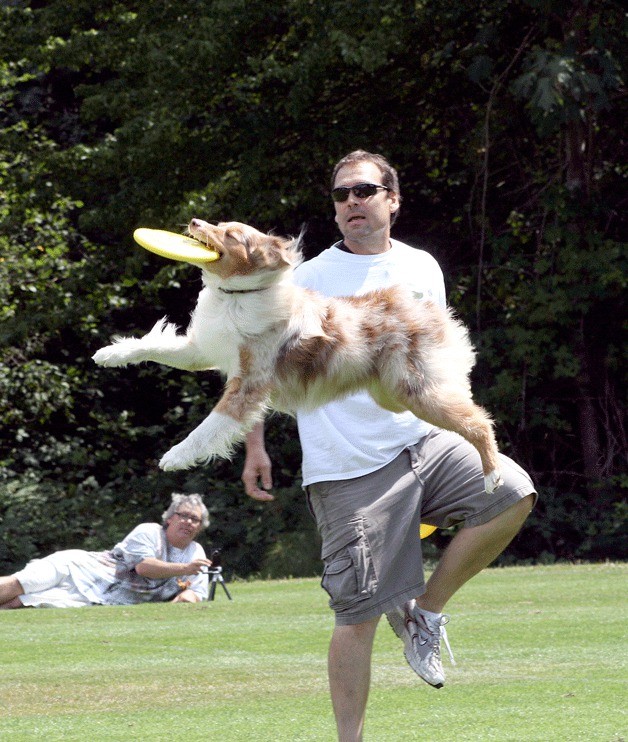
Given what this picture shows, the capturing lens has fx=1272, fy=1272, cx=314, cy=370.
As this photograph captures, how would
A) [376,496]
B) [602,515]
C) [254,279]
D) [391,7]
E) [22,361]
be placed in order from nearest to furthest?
[254,279]
[376,496]
[391,7]
[602,515]
[22,361]

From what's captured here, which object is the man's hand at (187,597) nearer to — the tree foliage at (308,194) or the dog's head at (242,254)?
the tree foliage at (308,194)

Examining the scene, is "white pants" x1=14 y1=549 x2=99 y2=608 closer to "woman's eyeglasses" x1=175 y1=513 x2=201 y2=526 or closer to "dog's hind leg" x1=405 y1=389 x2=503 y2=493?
"woman's eyeglasses" x1=175 y1=513 x2=201 y2=526

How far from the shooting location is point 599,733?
534 centimetres

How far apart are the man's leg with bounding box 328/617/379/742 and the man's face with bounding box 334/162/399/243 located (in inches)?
58.8

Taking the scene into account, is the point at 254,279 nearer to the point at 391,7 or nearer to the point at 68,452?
the point at 391,7

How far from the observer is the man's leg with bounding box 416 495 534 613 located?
491 cm

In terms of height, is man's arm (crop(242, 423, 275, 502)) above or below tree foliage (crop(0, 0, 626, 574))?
below

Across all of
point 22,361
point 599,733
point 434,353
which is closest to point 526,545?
point 22,361

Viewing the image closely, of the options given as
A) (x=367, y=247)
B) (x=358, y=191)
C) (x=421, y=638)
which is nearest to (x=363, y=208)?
(x=358, y=191)

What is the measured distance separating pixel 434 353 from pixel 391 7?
10.5 meters

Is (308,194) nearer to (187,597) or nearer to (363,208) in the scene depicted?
(187,597)

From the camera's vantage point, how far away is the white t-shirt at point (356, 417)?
4.84 meters

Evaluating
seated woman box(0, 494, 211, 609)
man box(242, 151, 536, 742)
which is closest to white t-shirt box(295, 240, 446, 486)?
man box(242, 151, 536, 742)

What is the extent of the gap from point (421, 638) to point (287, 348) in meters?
1.42
